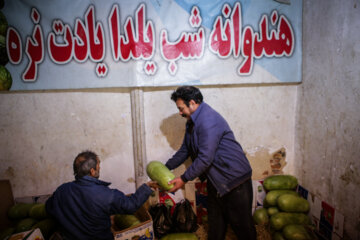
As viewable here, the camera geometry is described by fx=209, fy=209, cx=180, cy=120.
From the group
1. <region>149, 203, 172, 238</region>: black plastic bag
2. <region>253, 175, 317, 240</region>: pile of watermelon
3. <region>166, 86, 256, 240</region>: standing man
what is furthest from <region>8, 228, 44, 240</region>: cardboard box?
<region>253, 175, 317, 240</region>: pile of watermelon

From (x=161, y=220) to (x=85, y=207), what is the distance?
3.89 ft

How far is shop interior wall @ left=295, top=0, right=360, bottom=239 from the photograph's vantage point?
239cm

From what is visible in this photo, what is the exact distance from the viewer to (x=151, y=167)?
2729 mm

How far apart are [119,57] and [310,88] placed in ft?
9.12

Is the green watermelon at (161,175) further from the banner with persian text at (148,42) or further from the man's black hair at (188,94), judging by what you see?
the banner with persian text at (148,42)

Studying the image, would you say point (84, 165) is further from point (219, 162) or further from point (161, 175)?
point (219, 162)

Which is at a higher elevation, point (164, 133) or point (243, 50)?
point (243, 50)

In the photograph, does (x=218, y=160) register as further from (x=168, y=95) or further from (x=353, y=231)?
(x=353, y=231)

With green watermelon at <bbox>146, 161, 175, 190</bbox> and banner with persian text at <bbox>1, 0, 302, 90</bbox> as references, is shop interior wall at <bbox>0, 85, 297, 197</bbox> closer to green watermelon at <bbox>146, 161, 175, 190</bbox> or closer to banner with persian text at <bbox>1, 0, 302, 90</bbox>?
banner with persian text at <bbox>1, 0, 302, 90</bbox>

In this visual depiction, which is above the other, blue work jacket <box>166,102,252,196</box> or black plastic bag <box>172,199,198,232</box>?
blue work jacket <box>166,102,252,196</box>

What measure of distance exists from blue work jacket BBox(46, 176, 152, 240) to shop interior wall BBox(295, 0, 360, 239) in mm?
2576

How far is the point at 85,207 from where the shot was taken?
195 cm

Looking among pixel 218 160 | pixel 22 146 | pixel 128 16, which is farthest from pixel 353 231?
pixel 22 146

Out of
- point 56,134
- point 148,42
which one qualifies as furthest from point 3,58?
point 148,42
